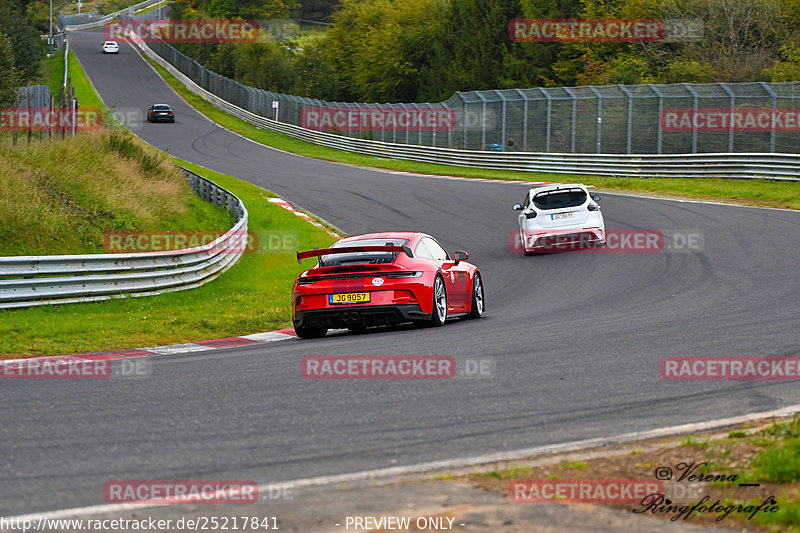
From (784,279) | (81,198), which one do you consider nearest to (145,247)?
(81,198)

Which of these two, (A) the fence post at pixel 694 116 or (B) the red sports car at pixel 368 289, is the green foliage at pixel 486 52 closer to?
(A) the fence post at pixel 694 116

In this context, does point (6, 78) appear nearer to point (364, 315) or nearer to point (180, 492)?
point (364, 315)

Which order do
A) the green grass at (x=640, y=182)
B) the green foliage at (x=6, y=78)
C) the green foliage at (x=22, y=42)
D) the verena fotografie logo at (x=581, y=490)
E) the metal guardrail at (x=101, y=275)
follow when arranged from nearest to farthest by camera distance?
the verena fotografie logo at (x=581, y=490)
the metal guardrail at (x=101, y=275)
the green grass at (x=640, y=182)
the green foliage at (x=6, y=78)
the green foliage at (x=22, y=42)

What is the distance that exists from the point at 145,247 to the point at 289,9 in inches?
3946

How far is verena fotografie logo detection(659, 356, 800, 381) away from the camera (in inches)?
328

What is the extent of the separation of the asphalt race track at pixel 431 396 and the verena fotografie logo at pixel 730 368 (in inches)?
8.3

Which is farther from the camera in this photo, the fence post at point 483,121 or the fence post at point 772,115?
the fence post at point 483,121

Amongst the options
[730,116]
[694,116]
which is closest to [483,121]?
[694,116]

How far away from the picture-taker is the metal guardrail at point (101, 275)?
47.6 ft

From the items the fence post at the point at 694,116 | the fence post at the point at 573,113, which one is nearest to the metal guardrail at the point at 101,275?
the fence post at the point at 694,116

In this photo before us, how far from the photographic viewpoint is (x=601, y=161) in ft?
121

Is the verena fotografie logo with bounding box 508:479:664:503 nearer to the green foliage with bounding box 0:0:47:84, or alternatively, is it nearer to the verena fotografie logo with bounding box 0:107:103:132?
the verena fotografie logo with bounding box 0:107:103:132

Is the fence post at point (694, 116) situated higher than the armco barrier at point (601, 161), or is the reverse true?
the fence post at point (694, 116)

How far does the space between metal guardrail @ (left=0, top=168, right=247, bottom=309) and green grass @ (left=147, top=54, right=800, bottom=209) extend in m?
16.7
